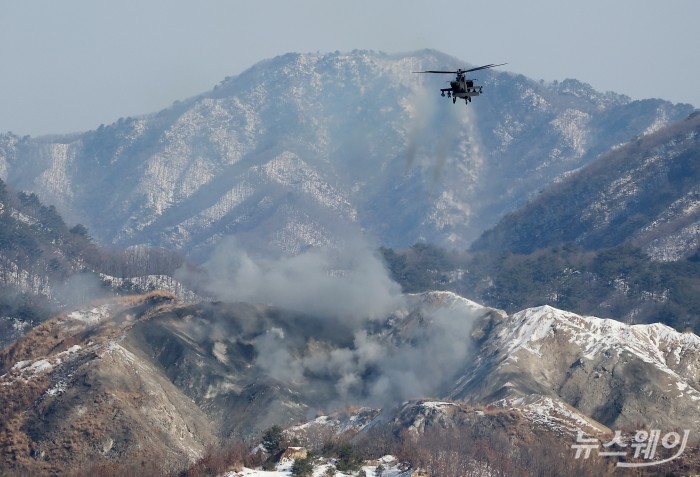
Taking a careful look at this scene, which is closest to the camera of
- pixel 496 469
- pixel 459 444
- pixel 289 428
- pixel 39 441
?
pixel 496 469

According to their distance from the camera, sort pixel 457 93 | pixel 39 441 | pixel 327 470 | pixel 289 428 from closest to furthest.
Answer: pixel 457 93 → pixel 327 470 → pixel 39 441 → pixel 289 428

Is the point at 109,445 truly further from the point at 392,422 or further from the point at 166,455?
the point at 392,422

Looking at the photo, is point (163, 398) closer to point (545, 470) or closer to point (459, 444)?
point (459, 444)

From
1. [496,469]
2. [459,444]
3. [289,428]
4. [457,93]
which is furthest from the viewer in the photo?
[289,428]

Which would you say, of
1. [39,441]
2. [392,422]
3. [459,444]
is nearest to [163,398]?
[39,441]

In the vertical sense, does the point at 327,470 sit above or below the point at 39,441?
above

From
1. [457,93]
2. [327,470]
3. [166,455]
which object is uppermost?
[457,93]

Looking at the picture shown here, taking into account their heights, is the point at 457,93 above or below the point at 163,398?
above

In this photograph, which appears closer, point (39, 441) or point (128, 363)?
point (39, 441)

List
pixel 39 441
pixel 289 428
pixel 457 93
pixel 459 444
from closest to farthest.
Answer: pixel 457 93, pixel 459 444, pixel 39 441, pixel 289 428

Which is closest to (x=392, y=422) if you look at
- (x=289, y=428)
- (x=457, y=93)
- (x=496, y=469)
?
(x=289, y=428)
